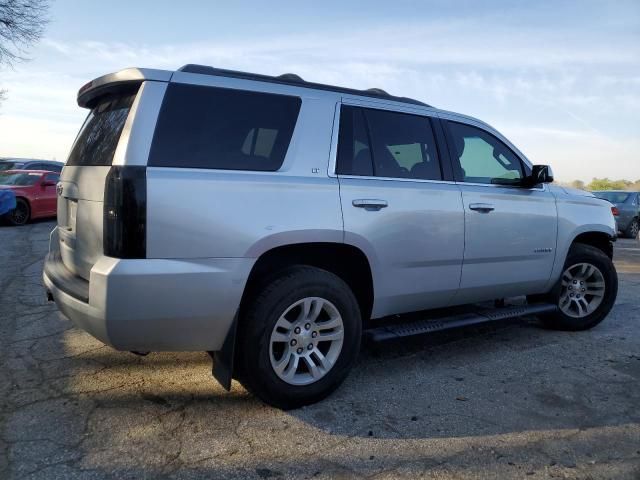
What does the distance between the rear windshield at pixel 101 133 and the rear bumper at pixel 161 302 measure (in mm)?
667

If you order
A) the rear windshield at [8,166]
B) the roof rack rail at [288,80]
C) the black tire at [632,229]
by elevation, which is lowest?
the black tire at [632,229]

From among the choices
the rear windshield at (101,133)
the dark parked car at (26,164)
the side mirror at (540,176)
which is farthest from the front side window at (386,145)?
the dark parked car at (26,164)

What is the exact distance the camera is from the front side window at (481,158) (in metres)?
4.16

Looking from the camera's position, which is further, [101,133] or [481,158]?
[481,158]

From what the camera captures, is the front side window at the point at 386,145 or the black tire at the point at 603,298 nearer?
the front side window at the point at 386,145

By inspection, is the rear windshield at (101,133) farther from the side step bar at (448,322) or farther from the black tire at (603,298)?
the black tire at (603,298)

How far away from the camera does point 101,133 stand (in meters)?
3.21

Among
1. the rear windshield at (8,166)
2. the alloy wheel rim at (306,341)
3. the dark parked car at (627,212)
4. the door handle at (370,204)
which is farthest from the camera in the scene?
the rear windshield at (8,166)

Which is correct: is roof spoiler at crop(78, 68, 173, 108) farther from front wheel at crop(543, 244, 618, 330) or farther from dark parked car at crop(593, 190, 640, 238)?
dark parked car at crop(593, 190, 640, 238)

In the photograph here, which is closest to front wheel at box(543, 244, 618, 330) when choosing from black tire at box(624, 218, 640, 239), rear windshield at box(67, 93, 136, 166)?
rear windshield at box(67, 93, 136, 166)

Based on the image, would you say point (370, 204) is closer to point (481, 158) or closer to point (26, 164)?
point (481, 158)

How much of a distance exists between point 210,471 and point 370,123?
2.38m

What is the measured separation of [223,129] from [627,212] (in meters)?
15.5

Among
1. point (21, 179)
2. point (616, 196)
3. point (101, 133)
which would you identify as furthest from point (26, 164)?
point (616, 196)
